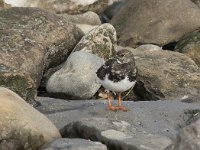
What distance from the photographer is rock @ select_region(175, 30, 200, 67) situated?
1738 cm

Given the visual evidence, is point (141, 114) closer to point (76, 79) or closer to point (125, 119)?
point (125, 119)

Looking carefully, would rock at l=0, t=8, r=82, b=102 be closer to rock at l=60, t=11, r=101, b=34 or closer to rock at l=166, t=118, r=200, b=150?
rock at l=60, t=11, r=101, b=34

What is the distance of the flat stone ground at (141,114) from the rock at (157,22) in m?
7.37

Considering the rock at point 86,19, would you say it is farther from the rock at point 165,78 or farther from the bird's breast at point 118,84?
the bird's breast at point 118,84

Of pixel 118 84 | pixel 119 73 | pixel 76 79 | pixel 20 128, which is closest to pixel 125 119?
pixel 118 84

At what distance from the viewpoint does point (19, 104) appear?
821 cm

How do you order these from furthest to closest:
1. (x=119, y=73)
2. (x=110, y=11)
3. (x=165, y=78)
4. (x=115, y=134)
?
(x=110, y=11), (x=165, y=78), (x=119, y=73), (x=115, y=134)

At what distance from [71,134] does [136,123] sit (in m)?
1.46

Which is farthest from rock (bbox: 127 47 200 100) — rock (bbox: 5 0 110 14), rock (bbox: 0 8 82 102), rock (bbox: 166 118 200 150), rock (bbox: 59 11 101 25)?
rock (bbox: 166 118 200 150)

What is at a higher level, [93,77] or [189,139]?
[189,139]

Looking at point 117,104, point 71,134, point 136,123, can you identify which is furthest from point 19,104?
point 117,104

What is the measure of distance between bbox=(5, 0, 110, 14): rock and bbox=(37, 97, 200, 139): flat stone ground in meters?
10.6

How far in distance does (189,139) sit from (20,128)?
311 cm

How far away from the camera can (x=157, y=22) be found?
18922 millimetres
